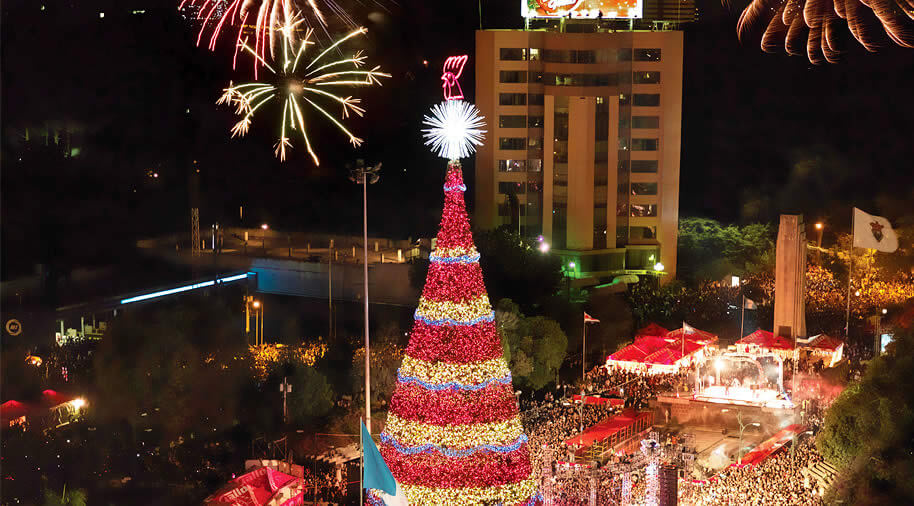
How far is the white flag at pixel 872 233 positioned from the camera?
38519 millimetres

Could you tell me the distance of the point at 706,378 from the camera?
3369cm

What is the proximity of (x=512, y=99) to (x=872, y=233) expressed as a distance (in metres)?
18.5

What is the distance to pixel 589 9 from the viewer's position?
50156mm

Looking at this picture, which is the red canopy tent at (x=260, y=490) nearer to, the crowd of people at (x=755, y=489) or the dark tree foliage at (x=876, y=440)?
the crowd of people at (x=755, y=489)

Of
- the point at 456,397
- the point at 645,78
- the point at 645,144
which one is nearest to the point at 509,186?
the point at 645,144

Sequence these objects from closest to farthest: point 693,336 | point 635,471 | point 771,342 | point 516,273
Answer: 1. point 635,471
2. point 771,342
3. point 693,336
4. point 516,273

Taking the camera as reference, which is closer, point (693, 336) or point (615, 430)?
point (615, 430)

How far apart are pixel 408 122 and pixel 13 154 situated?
22405 millimetres

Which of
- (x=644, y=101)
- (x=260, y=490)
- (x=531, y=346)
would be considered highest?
(x=644, y=101)

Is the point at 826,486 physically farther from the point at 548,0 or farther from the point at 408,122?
the point at 408,122

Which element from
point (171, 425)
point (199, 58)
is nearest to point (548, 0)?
point (199, 58)

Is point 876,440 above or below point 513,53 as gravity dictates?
below

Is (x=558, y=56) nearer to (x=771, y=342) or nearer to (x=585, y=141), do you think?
(x=585, y=141)

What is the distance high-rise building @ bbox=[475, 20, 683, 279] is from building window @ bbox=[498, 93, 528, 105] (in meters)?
0.05
